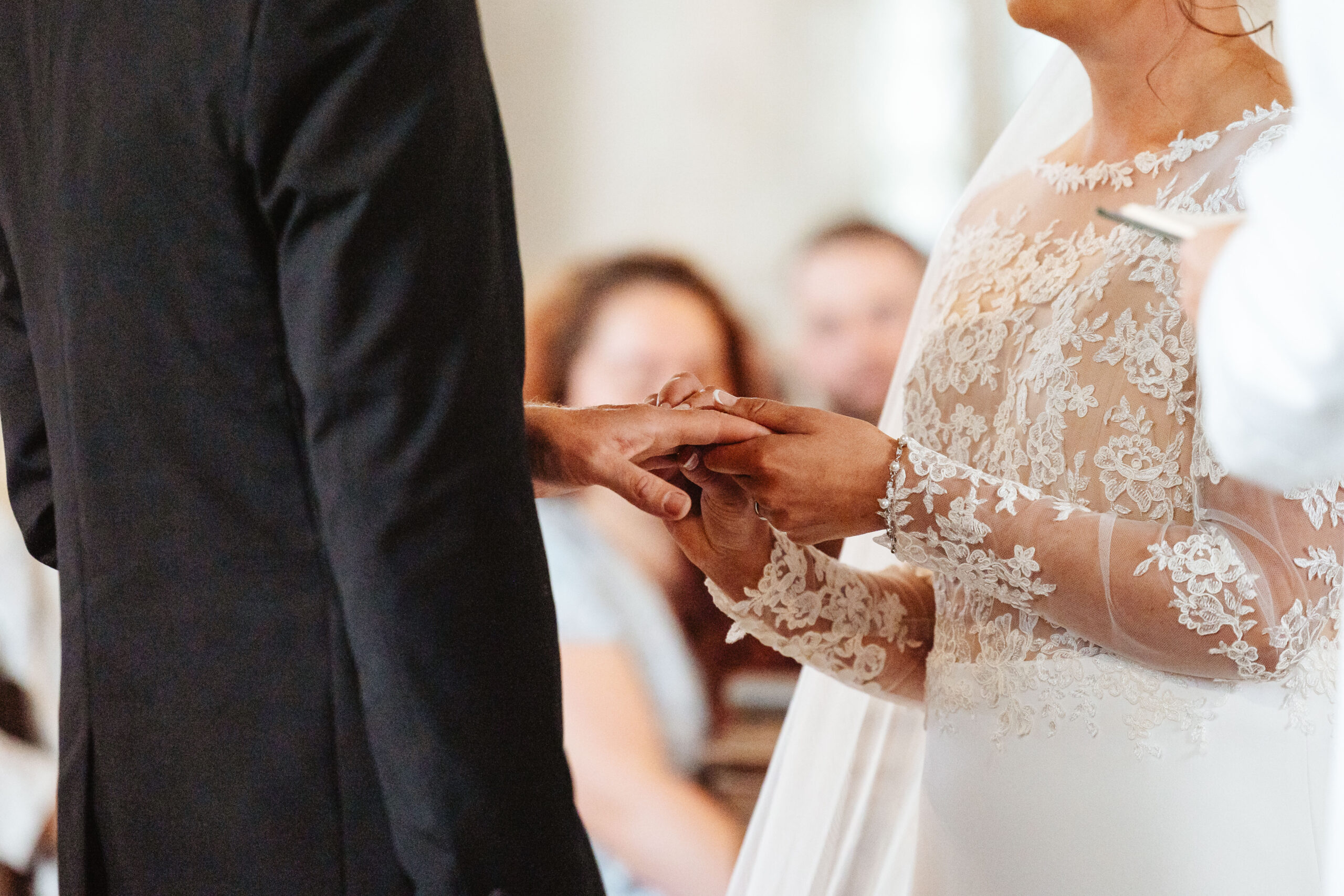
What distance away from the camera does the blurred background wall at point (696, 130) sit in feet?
9.34

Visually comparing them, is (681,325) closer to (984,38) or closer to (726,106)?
(726,106)

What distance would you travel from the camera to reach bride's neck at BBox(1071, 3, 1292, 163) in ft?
4.14

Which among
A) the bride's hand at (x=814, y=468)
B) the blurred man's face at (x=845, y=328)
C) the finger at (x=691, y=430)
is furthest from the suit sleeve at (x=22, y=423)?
the blurred man's face at (x=845, y=328)

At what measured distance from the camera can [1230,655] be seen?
3.69ft

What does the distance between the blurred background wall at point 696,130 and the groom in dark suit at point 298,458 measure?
2061 mm

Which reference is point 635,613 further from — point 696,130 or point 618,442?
point 618,442

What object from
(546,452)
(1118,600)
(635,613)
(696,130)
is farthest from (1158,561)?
(696,130)

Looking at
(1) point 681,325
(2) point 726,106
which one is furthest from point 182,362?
(2) point 726,106

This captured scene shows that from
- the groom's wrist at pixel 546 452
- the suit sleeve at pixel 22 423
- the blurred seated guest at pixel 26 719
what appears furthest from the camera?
the blurred seated guest at pixel 26 719

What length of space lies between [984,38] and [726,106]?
0.69m

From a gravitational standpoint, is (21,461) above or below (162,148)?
below

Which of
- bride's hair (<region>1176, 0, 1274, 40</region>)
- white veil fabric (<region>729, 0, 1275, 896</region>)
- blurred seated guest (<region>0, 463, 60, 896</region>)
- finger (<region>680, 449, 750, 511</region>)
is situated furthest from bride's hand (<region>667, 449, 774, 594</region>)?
blurred seated guest (<region>0, 463, 60, 896</region>)

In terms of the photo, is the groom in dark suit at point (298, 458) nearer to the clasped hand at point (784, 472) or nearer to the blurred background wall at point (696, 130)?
the clasped hand at point (784, 472)

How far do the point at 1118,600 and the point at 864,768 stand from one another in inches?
24.3
